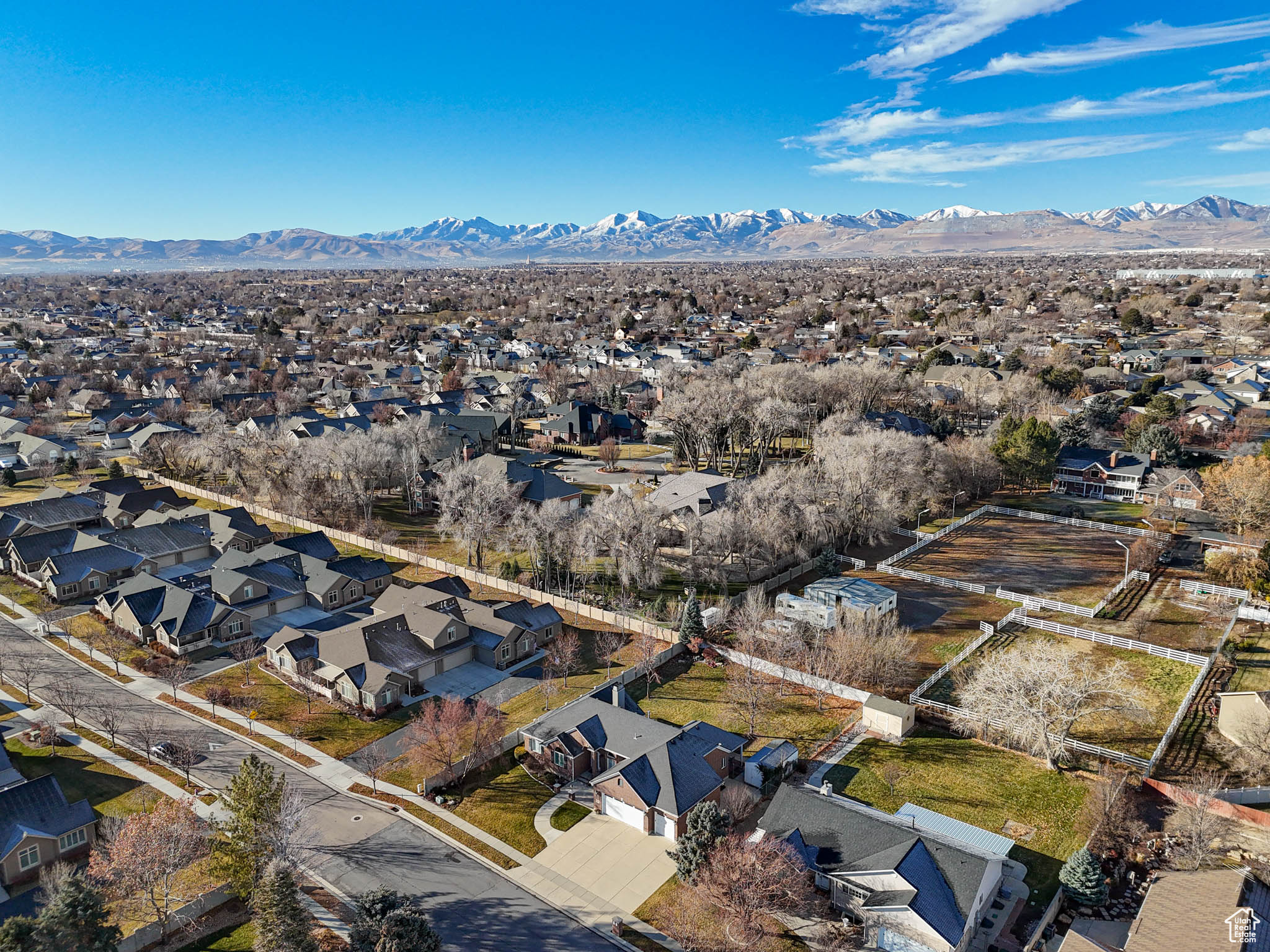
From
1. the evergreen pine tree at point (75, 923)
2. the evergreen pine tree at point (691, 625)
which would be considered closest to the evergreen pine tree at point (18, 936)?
the evergreen pine tree at point (75, 923)

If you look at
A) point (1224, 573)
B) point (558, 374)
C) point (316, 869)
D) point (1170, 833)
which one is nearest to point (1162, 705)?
point (1170, 833)

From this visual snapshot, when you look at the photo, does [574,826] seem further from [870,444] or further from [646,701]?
[870,444]

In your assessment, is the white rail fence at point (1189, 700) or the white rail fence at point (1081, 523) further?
the white rail fence at point (1081, 523)

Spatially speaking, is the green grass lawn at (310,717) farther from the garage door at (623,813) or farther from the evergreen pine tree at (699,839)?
the evergreen pine tree at (699,839)

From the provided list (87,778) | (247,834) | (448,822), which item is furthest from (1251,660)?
(87,778)

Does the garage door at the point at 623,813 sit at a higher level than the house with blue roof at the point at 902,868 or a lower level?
lower

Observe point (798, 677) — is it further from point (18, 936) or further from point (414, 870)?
point (18, 936)

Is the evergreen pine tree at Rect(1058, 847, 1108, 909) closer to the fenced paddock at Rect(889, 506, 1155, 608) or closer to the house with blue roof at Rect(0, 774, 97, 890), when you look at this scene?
the fenced paddock at Rect(889, 506, 1155, 608)

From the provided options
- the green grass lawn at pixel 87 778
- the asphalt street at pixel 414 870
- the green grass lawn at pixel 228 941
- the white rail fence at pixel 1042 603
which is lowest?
the green grass lawn at pixel 228 941
